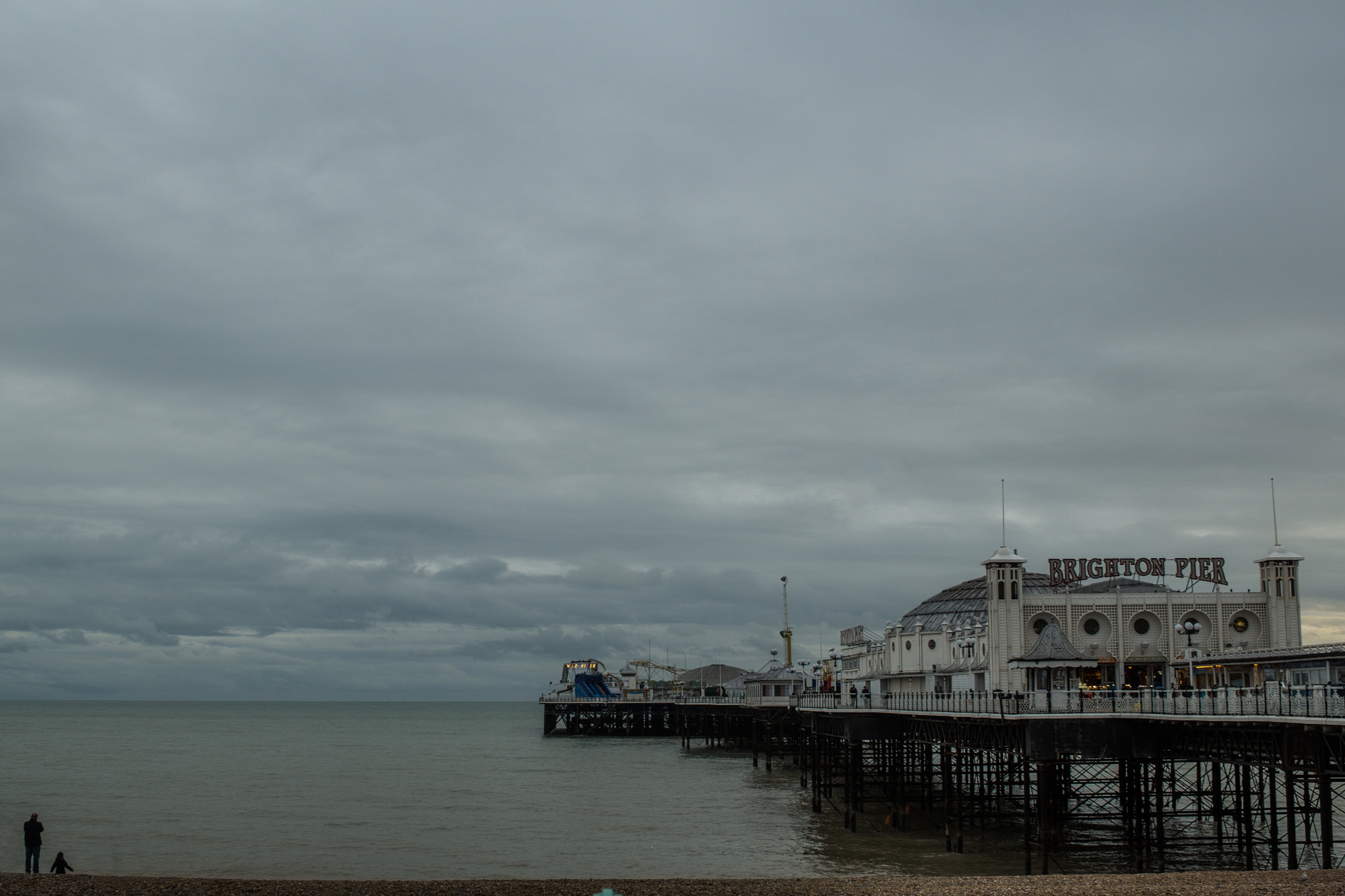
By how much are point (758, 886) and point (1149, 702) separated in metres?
14.3

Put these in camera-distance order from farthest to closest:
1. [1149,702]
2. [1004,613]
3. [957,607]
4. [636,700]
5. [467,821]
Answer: [636,700]
[957,607]
[1004,613]
[467,821]
[1149,702]

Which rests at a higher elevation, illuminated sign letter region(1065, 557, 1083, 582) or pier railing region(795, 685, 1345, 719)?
illuminated sign letter region(1065, 557, 1083, 582)

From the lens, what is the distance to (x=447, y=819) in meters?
50.8

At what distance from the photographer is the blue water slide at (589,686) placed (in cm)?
13775

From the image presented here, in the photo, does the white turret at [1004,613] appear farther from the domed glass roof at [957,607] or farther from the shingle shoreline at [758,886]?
the shingle shoreline at [758,886]

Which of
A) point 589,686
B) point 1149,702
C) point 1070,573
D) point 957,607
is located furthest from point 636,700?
point 1149,702

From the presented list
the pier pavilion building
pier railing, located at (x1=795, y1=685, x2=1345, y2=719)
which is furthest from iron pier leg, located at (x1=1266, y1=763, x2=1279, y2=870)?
the pier pavilion building

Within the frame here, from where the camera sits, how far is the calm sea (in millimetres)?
37656

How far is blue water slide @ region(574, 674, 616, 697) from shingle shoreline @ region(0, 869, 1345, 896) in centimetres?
10975

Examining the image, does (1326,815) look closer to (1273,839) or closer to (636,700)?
(1273,839)

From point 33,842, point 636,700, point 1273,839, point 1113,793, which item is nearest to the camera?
point 33,842

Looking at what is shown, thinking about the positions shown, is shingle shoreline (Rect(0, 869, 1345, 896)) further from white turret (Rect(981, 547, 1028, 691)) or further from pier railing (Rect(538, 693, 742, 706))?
pier railing (Rect(538, 693, 742, 706))

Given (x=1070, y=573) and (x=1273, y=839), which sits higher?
(x=1070, y=573)

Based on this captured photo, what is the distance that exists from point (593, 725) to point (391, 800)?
7424 cm
